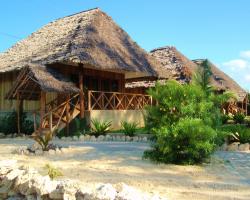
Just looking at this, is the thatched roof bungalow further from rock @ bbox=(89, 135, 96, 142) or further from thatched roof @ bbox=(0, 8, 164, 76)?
rock @ bbox=(89, 135, 96, 142)

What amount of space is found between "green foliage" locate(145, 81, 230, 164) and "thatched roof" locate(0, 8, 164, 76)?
22.8ft

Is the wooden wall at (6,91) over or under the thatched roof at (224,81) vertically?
under

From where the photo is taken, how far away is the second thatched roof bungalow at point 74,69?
565 inches

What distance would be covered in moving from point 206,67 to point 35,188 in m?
6.54

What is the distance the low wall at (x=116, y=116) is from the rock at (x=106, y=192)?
10.5m

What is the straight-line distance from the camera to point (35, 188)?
5430 millimetres

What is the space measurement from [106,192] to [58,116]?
33.8ft

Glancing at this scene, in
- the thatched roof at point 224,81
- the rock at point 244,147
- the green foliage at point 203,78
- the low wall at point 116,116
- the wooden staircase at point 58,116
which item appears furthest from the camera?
the thatched roof at point 224,81

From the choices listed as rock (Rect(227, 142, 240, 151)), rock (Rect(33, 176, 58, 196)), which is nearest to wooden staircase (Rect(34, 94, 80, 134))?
rock (Rect(227, 142, 240, 151))

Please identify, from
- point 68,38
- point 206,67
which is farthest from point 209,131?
point 68,38

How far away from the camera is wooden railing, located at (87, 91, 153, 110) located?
1646 centimetres

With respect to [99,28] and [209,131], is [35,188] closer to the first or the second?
[209,131]

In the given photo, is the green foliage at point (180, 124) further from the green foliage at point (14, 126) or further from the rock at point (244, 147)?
the green foliage at point (14, 126)

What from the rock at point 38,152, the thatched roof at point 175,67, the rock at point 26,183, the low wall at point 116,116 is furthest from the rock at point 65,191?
the thatched roof at point 175,67
